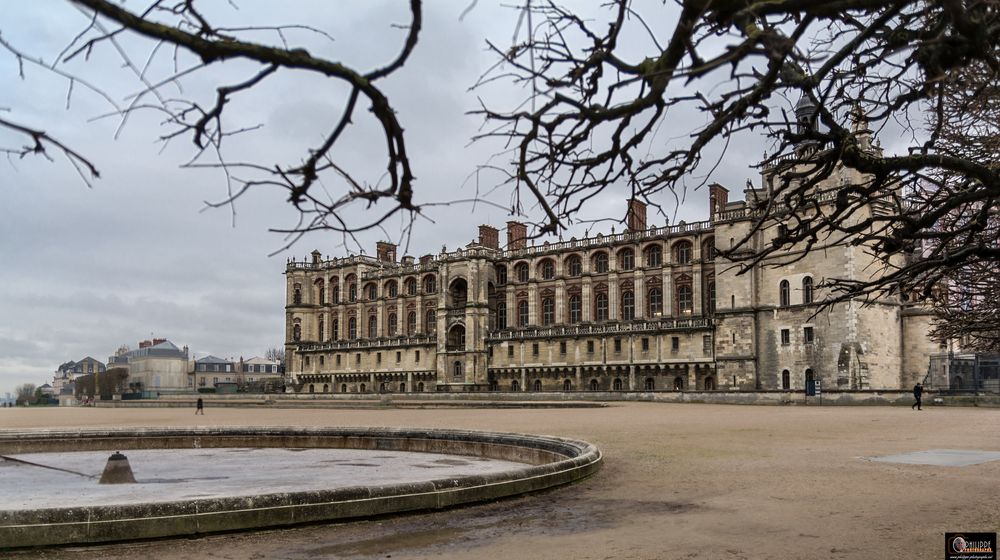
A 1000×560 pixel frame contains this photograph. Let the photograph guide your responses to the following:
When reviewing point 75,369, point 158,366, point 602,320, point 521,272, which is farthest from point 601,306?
point 75,369

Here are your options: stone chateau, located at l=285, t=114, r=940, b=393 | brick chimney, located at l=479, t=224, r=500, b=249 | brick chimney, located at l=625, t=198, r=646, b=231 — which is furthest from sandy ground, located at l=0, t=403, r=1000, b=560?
brick chimney, located at l=479, t=224, r=500, b=249

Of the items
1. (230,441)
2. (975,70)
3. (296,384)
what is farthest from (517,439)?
(296,384)

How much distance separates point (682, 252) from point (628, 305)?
19.2 ft

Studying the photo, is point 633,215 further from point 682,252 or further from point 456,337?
point 456,337

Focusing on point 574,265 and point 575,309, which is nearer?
point 575,309

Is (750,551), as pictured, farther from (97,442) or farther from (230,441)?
(97,442)

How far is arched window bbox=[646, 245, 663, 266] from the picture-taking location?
200 feet

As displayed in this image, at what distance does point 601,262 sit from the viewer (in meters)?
64.8

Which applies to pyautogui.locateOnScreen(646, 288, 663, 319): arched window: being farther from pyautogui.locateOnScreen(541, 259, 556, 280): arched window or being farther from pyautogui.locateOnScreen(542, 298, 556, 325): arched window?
pyautogui.locateOnScreen(541, 259, 556, 280): arched window

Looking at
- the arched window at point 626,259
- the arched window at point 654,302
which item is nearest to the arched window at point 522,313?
the arched window at point 626,259

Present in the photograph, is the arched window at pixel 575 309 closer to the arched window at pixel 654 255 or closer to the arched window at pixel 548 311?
the arched window at pixel 548 311

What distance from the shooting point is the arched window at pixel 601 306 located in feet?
210

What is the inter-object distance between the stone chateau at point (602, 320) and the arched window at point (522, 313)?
10 cm

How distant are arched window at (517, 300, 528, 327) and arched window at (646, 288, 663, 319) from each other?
11.2 meters
